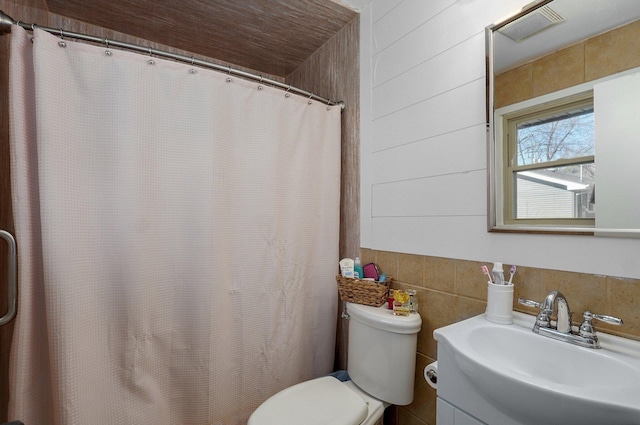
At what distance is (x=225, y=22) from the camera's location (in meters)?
1.65

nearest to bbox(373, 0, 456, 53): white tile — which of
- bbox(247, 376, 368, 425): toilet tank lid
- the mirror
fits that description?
the mirror

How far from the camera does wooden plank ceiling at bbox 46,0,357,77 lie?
1.52m

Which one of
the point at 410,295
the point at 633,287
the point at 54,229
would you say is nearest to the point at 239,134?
the point at 54,229

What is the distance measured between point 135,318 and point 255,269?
1.70 feet

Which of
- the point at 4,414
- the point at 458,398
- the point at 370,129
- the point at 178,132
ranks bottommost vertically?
the point at 4,414

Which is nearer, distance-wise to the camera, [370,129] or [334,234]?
[370,129]

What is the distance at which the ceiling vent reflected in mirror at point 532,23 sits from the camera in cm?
91

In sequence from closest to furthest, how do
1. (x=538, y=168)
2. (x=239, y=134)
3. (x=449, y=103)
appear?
(x=538, y=168), (x=449, y=103), (x=239, y=134)

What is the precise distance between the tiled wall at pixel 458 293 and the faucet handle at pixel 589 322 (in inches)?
1.7

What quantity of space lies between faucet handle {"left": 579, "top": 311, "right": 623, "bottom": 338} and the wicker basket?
2.13 ft

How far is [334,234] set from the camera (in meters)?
1.66

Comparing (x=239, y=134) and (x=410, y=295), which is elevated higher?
(x=239, y=134)

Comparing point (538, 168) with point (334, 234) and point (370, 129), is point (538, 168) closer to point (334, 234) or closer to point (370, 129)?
point (370, 129)

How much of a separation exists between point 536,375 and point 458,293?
349mm
